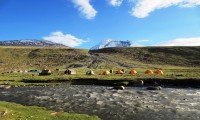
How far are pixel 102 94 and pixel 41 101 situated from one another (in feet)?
36.7

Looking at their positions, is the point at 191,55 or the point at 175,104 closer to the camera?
the point at 175,104

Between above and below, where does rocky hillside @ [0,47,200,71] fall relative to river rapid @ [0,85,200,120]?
above

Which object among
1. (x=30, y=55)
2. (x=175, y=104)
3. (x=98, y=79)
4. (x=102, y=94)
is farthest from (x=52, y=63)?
(x=175, y=104)

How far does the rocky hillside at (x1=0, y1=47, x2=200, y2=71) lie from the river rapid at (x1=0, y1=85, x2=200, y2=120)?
86744mm

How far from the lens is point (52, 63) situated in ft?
497

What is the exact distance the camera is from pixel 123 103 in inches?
1674

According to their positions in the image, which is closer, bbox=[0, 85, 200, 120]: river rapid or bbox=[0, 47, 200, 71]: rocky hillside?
bbox=[0, 85, 200, 120]: river rapid

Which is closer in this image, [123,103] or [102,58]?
[123,103]

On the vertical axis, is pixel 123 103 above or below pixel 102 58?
below

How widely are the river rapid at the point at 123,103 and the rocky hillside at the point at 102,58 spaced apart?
86.7 meters

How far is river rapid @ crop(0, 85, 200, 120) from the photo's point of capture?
35.0 metres

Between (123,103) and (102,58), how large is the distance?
118 m

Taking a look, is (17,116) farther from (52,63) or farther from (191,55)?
Answer: (191,55)

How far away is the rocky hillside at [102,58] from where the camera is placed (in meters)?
144
